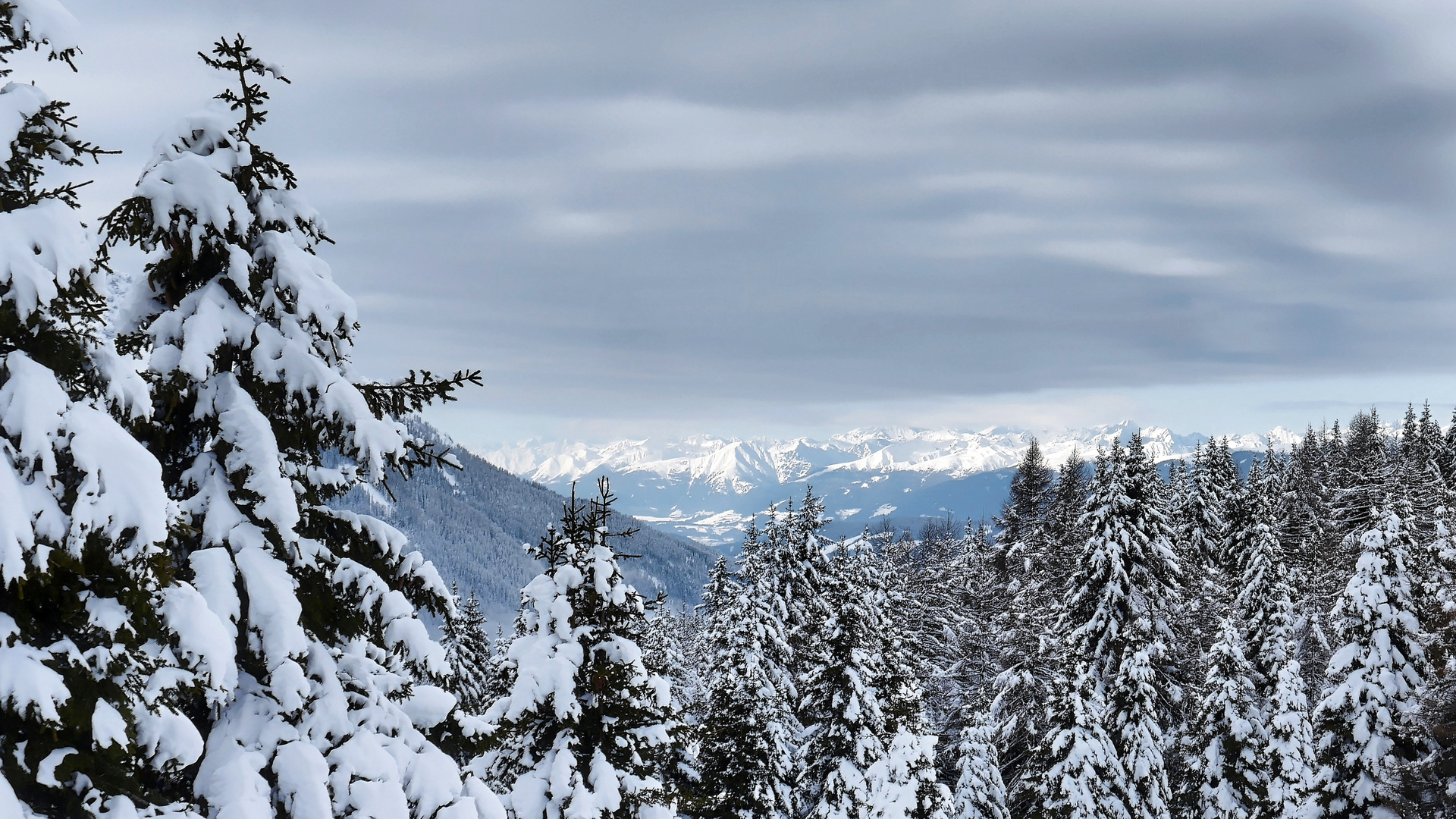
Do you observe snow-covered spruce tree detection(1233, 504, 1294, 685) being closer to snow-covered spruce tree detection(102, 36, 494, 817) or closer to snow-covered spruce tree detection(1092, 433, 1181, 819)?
snow-covered spruce tree detection(1092, 433, 1181, 819)

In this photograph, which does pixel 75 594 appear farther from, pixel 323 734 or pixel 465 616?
pixel 465 616

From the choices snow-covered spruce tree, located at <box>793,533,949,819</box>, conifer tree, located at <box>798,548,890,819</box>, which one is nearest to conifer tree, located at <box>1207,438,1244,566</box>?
snow-covered spruce tree, located at <box>793,533,949,819</box>

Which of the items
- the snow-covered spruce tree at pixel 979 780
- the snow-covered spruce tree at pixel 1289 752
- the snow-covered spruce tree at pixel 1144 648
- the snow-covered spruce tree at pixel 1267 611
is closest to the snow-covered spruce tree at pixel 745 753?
the snow-covered spruce tree at pixel 979 780

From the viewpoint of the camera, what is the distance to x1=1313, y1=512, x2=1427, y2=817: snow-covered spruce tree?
72.5 feet

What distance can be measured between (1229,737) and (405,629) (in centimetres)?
2734

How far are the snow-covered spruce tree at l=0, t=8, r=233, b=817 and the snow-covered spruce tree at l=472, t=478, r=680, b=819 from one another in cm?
783

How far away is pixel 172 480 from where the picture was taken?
7.23 m

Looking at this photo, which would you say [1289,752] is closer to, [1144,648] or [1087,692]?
[1144,648]

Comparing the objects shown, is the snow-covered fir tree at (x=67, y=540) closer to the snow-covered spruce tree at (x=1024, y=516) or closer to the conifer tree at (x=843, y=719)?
the conifer tree at (x=843, y=719)

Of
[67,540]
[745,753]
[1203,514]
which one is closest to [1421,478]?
[1203,514]

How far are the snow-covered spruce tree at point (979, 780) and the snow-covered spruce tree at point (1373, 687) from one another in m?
8.80

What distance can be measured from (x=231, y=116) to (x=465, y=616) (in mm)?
36579

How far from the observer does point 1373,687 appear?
2245cm

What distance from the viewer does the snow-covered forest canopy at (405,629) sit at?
5.18 metres
